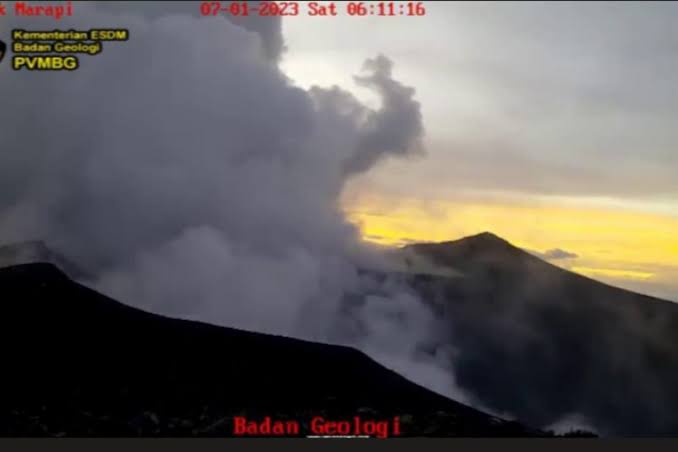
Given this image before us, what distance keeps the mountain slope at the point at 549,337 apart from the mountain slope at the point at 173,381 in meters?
0.55

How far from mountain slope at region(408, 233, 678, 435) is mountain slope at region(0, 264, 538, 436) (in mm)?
554

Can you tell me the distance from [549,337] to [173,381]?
4126mm

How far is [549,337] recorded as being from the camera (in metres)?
8.69

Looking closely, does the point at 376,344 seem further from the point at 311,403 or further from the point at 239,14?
the point at 239,14

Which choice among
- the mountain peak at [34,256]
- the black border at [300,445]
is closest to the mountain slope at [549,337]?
the black border at [300,445]

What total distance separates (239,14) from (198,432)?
13.9 ft

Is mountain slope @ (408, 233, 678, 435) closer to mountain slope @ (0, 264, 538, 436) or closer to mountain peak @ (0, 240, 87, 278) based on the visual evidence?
mountain slope @ (0, 264, 538, 436)

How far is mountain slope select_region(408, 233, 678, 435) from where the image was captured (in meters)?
8.24

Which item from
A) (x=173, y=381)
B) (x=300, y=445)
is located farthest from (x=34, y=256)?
(x=300, y=445)

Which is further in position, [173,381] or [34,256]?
[34,256]

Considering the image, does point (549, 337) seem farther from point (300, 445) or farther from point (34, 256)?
point (34, 256)

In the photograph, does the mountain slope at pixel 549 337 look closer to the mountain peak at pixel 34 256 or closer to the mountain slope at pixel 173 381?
the mountain slope at pixel 173 381

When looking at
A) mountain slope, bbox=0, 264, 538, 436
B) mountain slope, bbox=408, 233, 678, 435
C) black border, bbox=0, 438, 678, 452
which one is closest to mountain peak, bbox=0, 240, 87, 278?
mountain slope, bbox=0, 264, 538, 436

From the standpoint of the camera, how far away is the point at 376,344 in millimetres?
8328
